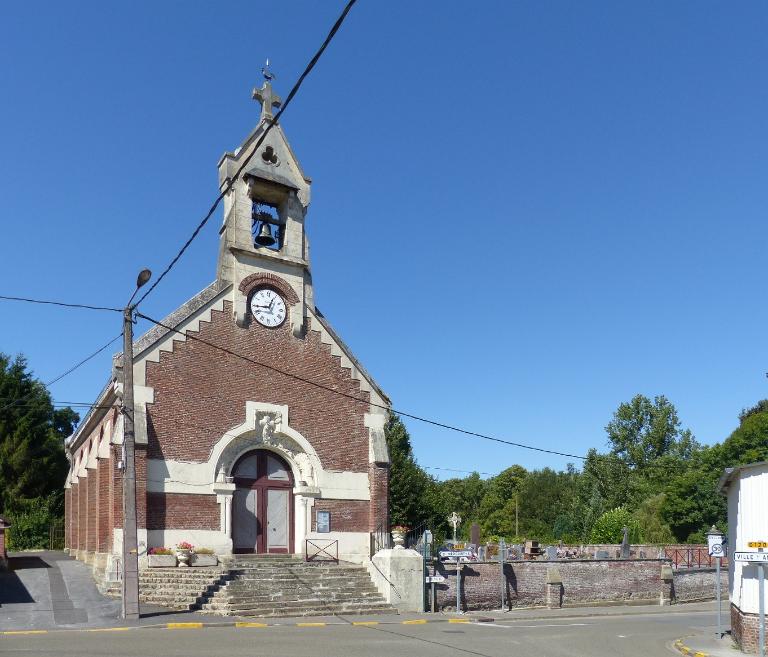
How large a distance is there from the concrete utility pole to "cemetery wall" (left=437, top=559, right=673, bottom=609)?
9.10 metres

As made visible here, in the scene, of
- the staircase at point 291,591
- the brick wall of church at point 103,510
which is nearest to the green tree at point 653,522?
the staircase at point 291,591

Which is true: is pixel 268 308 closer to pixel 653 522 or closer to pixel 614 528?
pixel 614 528

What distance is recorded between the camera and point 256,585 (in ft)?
68.5

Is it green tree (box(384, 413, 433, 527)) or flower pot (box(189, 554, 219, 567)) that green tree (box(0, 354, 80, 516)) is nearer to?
green tree (box(384, 413, 433, 527))

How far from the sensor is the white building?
1598 centimetres

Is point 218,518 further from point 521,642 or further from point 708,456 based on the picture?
point 708,456

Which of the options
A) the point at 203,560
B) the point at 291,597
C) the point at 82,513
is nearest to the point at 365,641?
the point at 291,597

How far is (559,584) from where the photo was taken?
26.1 m

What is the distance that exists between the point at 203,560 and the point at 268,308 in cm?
806

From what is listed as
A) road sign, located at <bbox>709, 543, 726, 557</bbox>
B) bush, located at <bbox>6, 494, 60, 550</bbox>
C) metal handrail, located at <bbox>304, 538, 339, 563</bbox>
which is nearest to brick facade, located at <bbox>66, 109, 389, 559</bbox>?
metal handrail, located at <bbox>304, 538, 339, 563</bbox>

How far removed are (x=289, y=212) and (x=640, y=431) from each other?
53906 millimetres

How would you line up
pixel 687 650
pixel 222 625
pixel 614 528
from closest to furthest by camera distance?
1. pixel 687 650
2. pixel 222 625
3. pixel 614 528

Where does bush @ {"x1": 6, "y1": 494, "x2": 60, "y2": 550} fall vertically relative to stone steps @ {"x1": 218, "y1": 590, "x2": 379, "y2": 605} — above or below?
below

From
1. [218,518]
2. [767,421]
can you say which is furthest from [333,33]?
[767,421]
